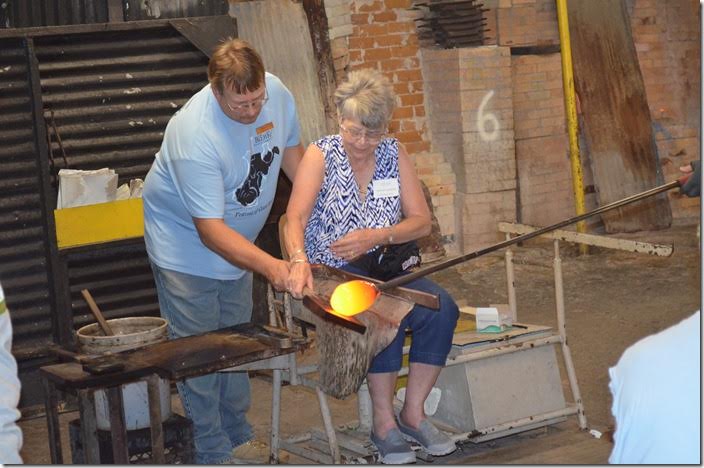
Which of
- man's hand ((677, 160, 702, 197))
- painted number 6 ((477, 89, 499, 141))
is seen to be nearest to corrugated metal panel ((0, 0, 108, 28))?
man's hand ((677, 160, 702, 197))

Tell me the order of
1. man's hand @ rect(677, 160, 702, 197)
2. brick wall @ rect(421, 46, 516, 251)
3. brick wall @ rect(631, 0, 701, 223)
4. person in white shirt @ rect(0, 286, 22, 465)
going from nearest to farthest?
person in white shirt @ rect(0, 286, 22, 465) < man's hand @ rect(677, 160, 702, 197) < brick wall @ rect(421, 46, 516, 251) < brick wall @ rect(631, 0, 701, 223)

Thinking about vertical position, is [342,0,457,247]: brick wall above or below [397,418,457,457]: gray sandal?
above

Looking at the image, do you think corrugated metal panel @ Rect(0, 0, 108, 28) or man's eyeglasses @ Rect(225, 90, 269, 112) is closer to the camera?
man's eyeglasses @ Rect(225, 90, 269, 112)

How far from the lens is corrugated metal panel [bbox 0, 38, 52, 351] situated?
196 inches

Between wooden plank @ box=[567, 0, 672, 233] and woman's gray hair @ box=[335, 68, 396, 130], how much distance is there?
470 cm

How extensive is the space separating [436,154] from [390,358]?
13.4 feet

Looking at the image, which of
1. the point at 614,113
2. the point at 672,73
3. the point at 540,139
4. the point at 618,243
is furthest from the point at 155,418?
the point at 672,73

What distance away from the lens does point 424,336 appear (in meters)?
4.13

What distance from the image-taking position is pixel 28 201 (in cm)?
502

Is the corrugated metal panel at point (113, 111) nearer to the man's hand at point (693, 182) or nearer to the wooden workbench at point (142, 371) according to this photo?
the wooden workbench at point (142, 371)

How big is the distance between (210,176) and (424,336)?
101 centimetres

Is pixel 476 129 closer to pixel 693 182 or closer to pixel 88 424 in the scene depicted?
pixel 693 182

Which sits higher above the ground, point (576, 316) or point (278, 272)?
point (278, 272)

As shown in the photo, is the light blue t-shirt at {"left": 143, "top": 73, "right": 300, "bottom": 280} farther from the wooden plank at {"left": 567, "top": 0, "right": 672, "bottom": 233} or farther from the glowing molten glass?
the wooden plank at {"left": 567, "top": 0, "right": 672, "bottom": 233}
